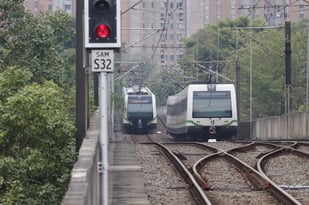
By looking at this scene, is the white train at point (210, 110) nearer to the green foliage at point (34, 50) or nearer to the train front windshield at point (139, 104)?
the train front windshield at point (139, 104)

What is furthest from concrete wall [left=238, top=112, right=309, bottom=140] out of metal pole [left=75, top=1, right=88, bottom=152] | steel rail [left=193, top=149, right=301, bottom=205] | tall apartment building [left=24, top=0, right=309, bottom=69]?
tall apartment building [left=24, top=0, right=309, bottom=69]

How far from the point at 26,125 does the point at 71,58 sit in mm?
18611

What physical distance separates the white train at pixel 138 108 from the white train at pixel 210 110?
53.0 feet

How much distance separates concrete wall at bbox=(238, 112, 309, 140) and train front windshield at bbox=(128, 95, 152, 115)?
6.95m

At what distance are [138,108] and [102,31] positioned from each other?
177 ft

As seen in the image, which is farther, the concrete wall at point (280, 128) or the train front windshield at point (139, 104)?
the train front windshield at point (139, 104)

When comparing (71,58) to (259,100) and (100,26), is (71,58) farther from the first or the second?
(259,100)

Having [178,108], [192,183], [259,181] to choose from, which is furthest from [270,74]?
[192,183]

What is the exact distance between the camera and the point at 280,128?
162ft

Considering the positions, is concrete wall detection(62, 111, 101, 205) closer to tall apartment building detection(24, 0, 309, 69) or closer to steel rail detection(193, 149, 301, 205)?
steel rail detection(193, 149, 301, 205)

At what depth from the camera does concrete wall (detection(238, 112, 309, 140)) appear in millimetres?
43906

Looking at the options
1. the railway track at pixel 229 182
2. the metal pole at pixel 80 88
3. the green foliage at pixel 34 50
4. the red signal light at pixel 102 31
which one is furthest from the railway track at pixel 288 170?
the green foliage at pixel 34 50

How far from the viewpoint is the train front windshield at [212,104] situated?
45.4 meters

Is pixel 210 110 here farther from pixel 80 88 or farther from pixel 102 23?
pixel 102 23
